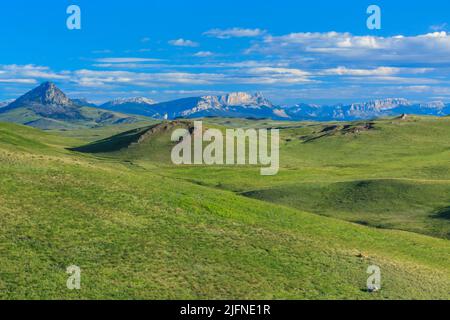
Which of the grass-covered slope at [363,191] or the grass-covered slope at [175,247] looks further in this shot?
the grass-covered slope at [363,191]

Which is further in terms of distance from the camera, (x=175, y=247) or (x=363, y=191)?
(x=363, y=191)

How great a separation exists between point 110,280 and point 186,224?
49.8ft

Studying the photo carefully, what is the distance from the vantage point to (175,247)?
4584 centimetres

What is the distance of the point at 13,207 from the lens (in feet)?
163

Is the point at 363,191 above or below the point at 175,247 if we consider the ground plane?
below

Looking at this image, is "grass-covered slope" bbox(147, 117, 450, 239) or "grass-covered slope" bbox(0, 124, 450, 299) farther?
"grass-covered slope" bbox(147, 117, 450, 239)

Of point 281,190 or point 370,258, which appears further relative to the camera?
point 281,190

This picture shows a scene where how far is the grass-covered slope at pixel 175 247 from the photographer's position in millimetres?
38812

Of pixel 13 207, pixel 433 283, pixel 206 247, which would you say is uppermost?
pixel 13 207

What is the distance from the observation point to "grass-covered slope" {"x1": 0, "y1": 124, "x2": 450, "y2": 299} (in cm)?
3881
